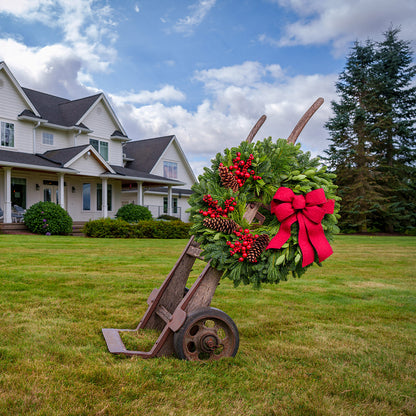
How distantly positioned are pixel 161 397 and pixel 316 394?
103cm

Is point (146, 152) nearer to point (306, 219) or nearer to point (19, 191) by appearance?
point (19, 191)

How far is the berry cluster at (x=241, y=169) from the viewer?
3020mm

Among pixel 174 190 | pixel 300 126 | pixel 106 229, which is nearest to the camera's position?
pixel 300 126

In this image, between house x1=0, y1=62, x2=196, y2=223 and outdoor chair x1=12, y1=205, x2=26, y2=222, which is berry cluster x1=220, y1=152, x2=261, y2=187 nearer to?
house x1=0, y1=62, x2=196, y2=223

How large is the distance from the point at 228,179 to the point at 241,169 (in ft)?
0.45

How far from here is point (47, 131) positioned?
922 inches

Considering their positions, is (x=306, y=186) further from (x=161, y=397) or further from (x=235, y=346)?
(x=161, y=397)

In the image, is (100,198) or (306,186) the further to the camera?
(100,198)

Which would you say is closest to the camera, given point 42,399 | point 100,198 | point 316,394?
point 42,399

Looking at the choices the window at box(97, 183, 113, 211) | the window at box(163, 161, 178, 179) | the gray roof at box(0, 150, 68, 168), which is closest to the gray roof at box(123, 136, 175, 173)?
the window at box(163, 161, 178, 179)

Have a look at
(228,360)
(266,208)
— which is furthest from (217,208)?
(228,360)

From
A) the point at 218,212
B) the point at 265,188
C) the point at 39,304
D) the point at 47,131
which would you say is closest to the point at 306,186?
the point at 265,188

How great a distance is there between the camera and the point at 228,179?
302 centimetres

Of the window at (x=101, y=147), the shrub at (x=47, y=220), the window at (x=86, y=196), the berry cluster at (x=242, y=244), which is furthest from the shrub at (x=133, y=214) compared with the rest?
the berry cluster at (x=242, y=244)
